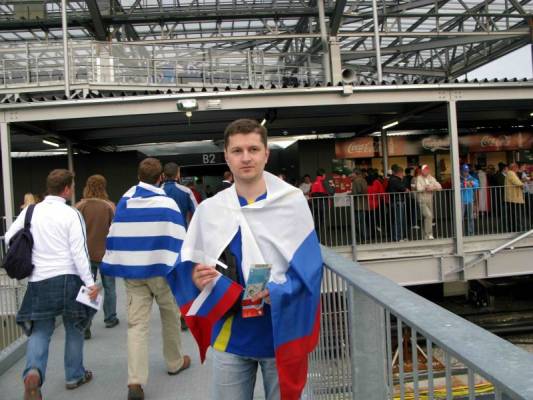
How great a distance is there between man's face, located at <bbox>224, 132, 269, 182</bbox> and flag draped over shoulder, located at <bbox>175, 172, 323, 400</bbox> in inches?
4.1

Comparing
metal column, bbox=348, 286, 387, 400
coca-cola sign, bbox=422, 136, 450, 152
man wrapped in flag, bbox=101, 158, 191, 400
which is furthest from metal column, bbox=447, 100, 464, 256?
metal column, bbox=348, 286, 387, 400

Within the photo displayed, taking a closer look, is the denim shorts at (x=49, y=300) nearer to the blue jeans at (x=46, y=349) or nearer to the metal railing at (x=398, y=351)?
the blue jeans at (x=46, y=349)

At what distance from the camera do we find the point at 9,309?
19.7ft

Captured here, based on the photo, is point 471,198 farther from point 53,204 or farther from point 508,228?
point 53,204

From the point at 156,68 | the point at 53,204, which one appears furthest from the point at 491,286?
the point at 53,204

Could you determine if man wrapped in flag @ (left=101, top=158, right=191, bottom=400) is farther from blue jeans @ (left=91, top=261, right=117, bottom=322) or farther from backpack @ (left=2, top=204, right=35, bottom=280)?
blue jeans @ (left=91, top=261, right=117, bottom=322)

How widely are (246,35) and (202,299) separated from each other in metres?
22.5

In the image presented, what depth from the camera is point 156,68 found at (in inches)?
619

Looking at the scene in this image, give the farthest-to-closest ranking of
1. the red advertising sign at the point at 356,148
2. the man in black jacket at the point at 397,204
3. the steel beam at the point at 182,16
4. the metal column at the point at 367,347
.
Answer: the steel beam at the point at 182,16 → the red advertising sign at the point at 356,148 → the man in black jacket at the point at 397,204 → the metal column at the point at 367,347

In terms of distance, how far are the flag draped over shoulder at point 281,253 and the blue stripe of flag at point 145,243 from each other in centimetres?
181

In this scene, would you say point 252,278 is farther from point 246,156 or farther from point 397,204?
point 397,204

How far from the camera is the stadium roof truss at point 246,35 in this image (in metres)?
15.5

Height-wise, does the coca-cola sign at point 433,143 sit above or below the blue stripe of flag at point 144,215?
above

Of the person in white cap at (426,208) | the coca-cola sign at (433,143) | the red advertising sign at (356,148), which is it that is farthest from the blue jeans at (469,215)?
the coca-cola sign at (433,143)
